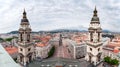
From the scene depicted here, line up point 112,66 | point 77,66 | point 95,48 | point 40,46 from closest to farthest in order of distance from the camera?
point 77,66 → point 95,48 → point 112,66 → point 40,46

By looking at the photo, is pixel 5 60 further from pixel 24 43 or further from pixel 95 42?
pixel 95 42

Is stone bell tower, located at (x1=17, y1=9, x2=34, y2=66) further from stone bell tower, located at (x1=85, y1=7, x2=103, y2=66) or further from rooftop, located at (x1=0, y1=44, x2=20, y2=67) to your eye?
rooftop, located at (x1=0, y1=44, x2=20, y2=67)

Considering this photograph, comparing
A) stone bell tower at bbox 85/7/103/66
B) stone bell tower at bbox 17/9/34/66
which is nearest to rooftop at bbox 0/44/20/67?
stone bell tower at bbox 17/9/34/66

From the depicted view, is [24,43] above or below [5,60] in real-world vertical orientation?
below

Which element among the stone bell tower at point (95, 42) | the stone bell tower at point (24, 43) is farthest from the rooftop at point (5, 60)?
the stone bell tower at point (95, 42)

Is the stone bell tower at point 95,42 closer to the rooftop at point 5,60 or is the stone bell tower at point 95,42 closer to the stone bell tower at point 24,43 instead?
the stone bell tower at point 24,43

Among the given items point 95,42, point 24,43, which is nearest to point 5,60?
point 24,43

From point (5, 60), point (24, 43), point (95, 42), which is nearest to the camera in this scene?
point (5, 60)

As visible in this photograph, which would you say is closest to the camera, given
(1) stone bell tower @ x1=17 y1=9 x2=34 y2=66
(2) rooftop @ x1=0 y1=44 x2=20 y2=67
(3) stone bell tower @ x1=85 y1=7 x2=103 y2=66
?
(2) rooftop @ x1=0 y1=44 x2=20 y2=67

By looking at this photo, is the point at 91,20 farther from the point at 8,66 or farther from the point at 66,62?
the point at 8,66

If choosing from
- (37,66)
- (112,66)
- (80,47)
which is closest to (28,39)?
(37,66)

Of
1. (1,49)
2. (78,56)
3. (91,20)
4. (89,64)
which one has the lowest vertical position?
(78,56)
